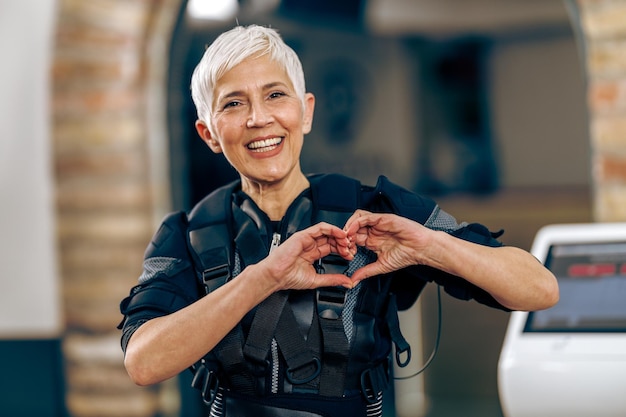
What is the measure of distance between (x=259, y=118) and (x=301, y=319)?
1.34 feet

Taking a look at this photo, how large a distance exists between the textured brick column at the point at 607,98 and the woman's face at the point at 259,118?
1502 millimetres

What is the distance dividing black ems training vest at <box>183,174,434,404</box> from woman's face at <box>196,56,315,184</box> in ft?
0.33

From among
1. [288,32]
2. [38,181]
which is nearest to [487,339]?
[288,32]

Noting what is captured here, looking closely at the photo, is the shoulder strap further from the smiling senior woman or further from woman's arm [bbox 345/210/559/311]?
woman's arm [bbox 345/210/559/311]

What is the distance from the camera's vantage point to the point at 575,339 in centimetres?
219

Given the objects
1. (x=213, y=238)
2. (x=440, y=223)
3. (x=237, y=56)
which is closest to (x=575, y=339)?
(x=440, y=223)

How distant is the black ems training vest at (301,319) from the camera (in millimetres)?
1807

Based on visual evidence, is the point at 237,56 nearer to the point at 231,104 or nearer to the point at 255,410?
the point at 231,104

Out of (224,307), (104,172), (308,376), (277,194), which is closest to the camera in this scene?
(224,307)

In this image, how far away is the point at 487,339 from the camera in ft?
17.1

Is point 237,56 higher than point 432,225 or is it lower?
higher

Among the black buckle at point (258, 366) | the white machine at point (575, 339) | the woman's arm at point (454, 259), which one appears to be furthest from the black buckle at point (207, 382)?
the white machine at point (575, 339)

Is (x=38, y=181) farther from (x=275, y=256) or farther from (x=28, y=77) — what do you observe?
(x=275, y=256)

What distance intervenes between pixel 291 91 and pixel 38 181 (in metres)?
2.75
